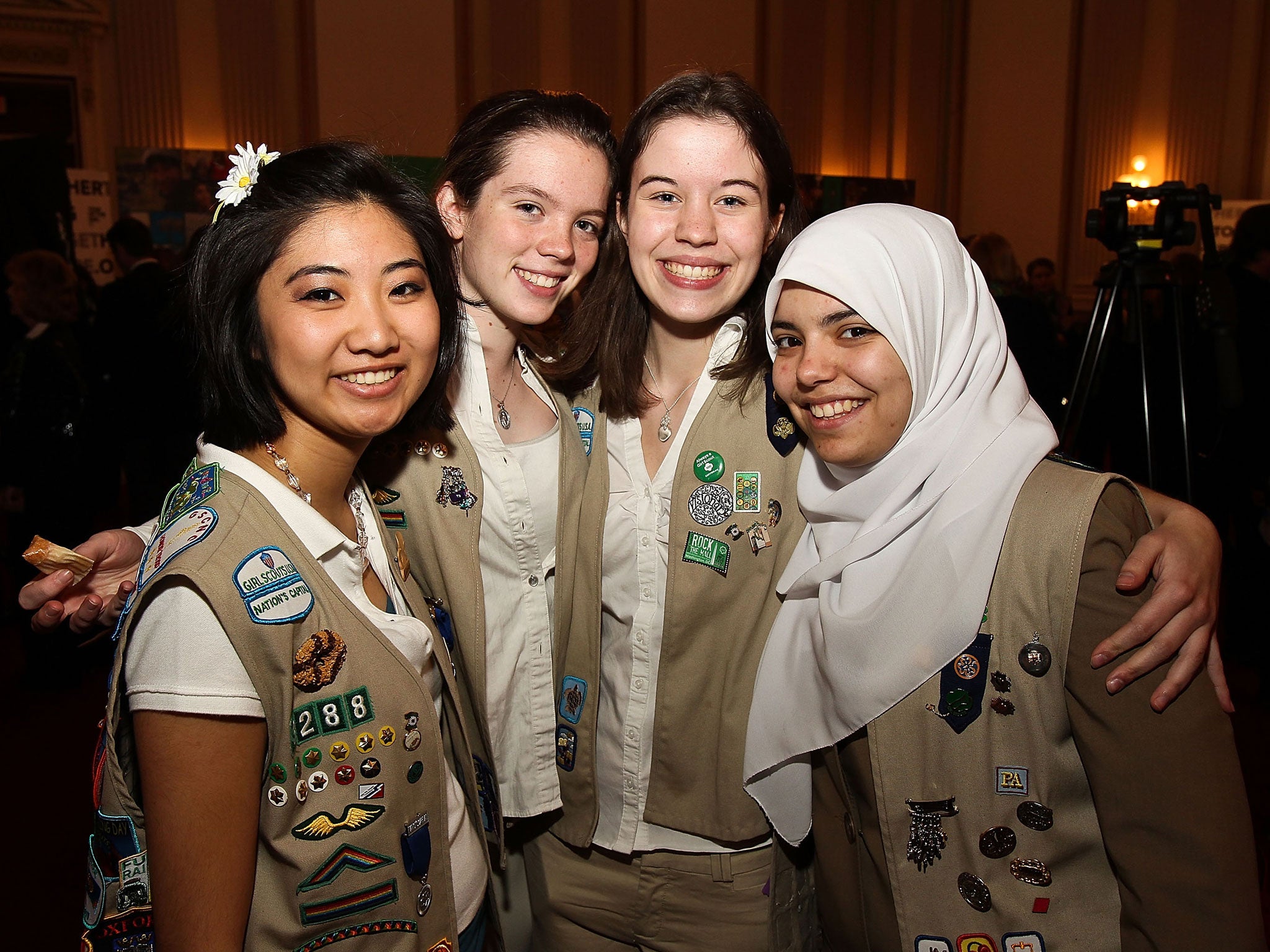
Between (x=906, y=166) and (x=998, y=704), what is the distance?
39.4ft

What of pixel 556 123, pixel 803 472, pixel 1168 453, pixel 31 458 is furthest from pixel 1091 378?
pixel 31 458

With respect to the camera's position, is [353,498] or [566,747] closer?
[353,498]

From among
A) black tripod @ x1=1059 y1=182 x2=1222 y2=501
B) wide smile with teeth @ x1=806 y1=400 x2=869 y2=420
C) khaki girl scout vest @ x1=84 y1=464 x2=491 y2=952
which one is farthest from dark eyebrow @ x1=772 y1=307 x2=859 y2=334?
black tripod @ x1=1059 y1=182 x2=1222 y2=501

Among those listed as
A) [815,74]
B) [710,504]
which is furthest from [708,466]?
[815,74]

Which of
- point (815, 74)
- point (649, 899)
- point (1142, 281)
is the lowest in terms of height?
point (649, 899)

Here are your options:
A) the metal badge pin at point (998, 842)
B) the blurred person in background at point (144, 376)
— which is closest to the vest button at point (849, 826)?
the metal badge pin at point (998, 842)

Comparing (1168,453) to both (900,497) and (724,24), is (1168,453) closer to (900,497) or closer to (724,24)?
(900,497)

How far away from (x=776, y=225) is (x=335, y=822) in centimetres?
142

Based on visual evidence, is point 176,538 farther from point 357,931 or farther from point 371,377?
point 357,931

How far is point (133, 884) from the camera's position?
Answer: 1.20 meters

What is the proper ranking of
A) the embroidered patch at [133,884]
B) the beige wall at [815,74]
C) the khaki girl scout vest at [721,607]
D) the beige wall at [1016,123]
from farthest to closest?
1. the beige wall at [1016,123]
2. the beige wall at [815,74]
3. the khaki girl scout vest at [721,607]
4. the embroidered patch at [133,884]

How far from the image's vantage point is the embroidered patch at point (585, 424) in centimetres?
192

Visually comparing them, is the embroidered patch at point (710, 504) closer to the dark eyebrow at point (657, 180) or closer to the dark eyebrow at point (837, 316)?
the dark eyebrow at point (837, 316)

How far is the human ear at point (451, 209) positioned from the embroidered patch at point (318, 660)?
1.00m
